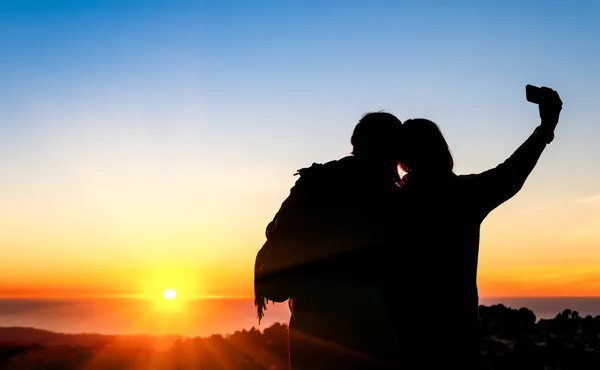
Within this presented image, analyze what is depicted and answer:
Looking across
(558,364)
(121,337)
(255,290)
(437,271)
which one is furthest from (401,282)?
(121,337)

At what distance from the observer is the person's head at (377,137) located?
12.9 ft

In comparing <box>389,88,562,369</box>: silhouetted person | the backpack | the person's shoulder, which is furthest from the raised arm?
the backpack

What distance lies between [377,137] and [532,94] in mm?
924

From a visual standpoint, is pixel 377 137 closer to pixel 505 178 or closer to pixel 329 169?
pixel 329 169

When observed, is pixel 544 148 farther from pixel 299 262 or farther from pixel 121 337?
pixel 121 337

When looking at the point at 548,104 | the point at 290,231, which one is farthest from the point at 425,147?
the point at 290,231

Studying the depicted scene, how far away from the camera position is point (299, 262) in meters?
3.86

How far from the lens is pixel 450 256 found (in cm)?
384

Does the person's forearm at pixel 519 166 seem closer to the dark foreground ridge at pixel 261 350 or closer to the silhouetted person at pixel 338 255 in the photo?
the silhouetted person at pixel 338 255

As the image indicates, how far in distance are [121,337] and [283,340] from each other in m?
4.43

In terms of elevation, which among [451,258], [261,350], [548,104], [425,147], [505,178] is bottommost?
[451,258]

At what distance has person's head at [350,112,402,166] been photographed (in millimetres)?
3928

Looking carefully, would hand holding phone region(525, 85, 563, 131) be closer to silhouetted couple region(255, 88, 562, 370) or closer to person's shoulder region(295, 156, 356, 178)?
silhouetted couple region(255, 88, 562, 370)

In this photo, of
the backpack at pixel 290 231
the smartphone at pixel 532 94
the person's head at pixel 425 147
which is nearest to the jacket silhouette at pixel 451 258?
the person's head at pixel 425 147
